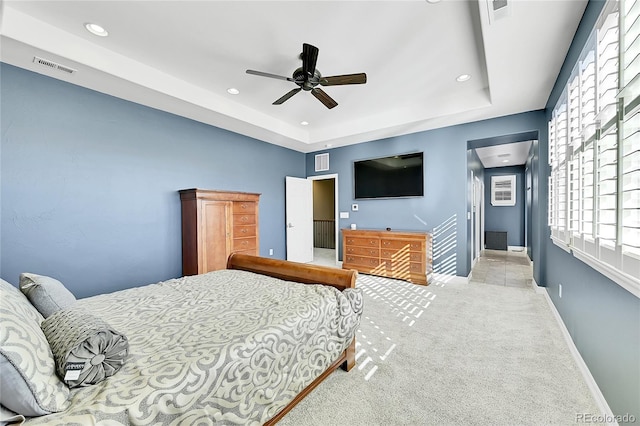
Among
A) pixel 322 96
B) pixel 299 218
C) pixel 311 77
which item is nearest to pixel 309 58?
pixel 311 77

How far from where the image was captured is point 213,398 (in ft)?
3.63

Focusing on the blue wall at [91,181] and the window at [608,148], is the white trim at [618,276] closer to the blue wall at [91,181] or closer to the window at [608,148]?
the window at [608,148]

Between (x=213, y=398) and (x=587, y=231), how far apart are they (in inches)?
100

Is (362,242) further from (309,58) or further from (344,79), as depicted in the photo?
(309,58)

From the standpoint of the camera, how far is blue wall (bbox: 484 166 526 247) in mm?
7535

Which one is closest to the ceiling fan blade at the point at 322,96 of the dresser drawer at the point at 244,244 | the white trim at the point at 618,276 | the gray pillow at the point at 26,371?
the dresser drawer at the point at 244,244

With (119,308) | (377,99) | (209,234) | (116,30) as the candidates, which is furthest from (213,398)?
(377,99)

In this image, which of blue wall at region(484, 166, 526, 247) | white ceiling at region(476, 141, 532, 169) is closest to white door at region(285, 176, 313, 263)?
white ceiling at region(476, 141, 532, 169)

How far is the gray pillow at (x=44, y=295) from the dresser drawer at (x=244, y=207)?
8.54 ft

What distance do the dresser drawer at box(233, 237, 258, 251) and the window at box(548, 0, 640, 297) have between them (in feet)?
12.8

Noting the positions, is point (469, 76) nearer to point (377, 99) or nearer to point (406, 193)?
point (377, 99)

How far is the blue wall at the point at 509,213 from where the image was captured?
297 inches

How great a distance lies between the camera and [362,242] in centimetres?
493

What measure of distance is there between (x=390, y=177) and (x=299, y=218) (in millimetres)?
2216
